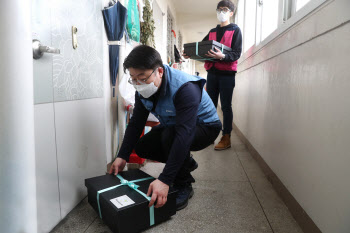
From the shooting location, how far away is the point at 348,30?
2.29ft

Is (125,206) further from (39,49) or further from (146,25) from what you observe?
(146,25)

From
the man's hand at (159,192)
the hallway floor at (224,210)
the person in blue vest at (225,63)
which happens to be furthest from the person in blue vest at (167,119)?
the person in blue vest at (225,63)

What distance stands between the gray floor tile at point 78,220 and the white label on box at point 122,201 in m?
0.22

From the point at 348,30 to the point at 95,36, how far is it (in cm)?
112

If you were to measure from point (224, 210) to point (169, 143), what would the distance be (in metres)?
0.42

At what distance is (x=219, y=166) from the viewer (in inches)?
71.9

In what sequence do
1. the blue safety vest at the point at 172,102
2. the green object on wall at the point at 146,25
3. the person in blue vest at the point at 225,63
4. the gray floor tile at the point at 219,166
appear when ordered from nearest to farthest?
the blue safety vest at the point at 172,102, the gray floor tile at the point at 219,166, the person in blue vest at the point at 225,63, the green object on wall at the point at 146,25

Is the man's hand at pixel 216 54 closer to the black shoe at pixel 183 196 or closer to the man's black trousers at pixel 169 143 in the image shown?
the man's black trousers at pixel 169 143

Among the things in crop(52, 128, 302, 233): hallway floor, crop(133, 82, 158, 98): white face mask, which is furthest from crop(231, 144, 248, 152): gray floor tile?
crop(133, 82, 158, 98): white face mask

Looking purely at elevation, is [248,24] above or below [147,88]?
above

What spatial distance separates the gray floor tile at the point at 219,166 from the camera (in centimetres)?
161

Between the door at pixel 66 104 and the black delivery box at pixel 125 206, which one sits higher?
the door at pixel 66 104

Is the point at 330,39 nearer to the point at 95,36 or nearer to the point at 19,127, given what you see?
the point at 19,127

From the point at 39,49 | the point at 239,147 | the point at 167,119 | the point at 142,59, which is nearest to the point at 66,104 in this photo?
the point at 39,49
